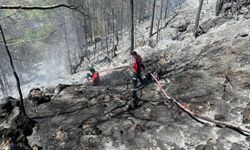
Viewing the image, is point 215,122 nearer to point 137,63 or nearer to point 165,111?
point 165,111

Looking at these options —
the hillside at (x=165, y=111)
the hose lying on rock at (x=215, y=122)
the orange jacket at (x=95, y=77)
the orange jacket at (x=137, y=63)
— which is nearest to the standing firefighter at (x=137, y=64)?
the orange jacket at (x=137, y=63)

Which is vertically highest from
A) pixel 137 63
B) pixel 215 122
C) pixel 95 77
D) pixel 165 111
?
pixel 137 63

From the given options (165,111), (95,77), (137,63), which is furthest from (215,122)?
(95,77)

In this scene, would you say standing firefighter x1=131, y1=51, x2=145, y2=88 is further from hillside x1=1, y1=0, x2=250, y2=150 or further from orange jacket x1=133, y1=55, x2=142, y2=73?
hillside x1=1, y1=0, x2=250, y2=150

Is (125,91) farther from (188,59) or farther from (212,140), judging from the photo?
(212,140)

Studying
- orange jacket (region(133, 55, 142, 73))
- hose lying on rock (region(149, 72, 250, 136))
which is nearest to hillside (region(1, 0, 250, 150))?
hose lying on rock (region(149, 72, 250, 136))

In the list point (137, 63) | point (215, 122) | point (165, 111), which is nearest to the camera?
point (215, 122)

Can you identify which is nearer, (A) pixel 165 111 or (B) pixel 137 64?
(A) pixel 165 111

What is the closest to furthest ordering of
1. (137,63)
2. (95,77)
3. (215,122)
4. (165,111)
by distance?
(215,122)
(165,111)
(137,63)
(95,77)

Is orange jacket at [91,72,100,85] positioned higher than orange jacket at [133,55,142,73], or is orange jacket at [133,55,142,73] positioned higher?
orange jacket at [133,55,142,73]

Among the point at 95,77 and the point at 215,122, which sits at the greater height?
the point at 215,122

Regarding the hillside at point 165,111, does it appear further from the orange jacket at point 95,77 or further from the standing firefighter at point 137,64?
the orange jacket at point 95,77

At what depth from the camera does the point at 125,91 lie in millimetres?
11609

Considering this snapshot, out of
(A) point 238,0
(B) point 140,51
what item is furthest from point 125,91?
(A) point 238,0
